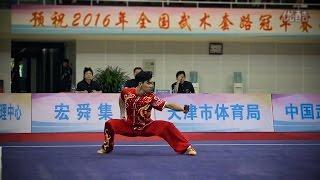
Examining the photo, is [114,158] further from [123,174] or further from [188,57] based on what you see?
[188,57]

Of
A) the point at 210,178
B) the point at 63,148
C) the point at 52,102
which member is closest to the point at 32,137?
the point at 52,102

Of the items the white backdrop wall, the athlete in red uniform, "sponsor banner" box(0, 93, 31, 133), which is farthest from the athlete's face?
the white backdrop wall

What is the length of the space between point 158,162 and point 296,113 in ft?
20.9

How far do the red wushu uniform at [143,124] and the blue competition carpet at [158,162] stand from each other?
272 millimetres

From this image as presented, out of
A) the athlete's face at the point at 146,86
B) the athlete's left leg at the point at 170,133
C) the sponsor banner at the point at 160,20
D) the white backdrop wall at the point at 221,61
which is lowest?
the athlete's left leg at the point at 170,133

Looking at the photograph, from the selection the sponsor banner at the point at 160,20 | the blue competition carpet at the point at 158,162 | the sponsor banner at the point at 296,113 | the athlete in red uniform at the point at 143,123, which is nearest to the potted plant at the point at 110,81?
the sponsor banner at the point at 160,20

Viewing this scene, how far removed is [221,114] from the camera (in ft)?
40.8

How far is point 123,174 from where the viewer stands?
20.4 ft

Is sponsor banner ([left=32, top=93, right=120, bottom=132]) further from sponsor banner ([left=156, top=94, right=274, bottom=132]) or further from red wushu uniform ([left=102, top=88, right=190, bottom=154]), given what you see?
red wushu uniform ([left=102, top=88, right=190, bottom=154])

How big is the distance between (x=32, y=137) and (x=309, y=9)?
10947 millimetres

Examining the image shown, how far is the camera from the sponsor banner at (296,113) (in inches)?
498

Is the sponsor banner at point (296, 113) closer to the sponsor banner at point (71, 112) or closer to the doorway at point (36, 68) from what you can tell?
the sponsor banner at point (71, 112)

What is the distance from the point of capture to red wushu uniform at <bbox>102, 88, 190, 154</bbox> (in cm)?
814

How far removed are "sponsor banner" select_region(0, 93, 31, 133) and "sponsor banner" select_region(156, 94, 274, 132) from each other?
3.01 metres
